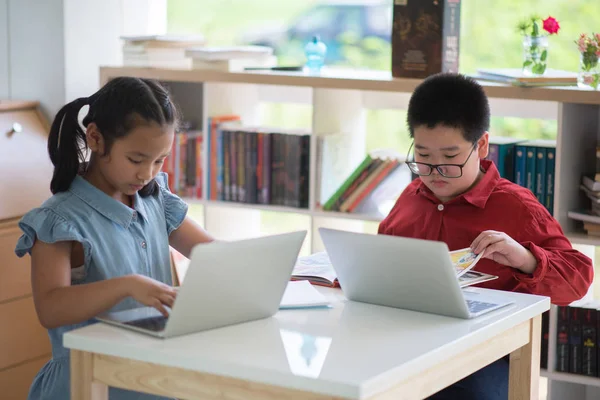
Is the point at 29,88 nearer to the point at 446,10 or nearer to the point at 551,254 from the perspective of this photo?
the point at 446,10

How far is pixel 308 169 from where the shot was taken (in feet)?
10.5

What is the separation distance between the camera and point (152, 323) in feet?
5.04

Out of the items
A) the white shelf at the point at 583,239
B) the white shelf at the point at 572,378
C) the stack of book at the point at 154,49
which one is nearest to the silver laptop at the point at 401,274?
the white shelf at the point at 583,239

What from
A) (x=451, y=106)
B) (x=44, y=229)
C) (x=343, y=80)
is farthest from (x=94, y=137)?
(x=343, y=80)

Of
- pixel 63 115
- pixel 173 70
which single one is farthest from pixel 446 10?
pixel 63 115

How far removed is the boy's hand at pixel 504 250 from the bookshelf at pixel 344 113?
28.6 inches

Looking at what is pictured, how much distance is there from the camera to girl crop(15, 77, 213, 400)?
68.9 inches

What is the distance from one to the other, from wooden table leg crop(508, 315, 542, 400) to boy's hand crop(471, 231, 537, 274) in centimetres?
15

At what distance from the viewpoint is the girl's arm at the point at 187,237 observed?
2.13 metres

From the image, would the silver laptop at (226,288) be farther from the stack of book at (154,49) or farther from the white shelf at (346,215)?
the stack of book at (154,49)

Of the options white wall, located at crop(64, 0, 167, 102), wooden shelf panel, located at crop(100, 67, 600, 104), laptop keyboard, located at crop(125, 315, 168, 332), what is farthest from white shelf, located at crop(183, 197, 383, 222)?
laptop keyboard, located at crop(125, 315, 168, 332)

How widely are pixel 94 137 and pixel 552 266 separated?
96 cm

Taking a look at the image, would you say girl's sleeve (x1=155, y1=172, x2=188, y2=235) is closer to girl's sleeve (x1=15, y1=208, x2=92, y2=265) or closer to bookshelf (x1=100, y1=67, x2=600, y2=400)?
girl's sleeve (x1=15, y1=208, x2=92, y2=265)

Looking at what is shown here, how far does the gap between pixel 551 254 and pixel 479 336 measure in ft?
1.70
